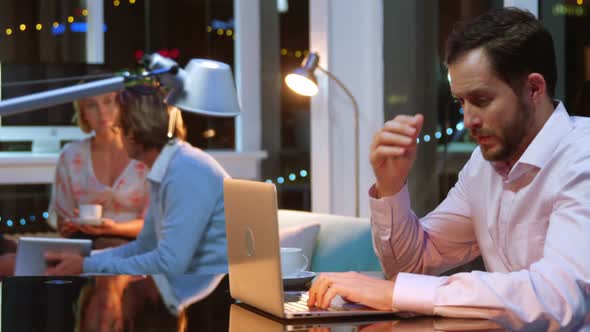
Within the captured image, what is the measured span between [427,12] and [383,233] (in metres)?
2.30

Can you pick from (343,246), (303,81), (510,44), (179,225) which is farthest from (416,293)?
(303,81)

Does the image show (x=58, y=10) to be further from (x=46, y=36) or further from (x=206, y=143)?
(x=206, y=143)

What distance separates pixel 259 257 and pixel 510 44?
1.96 feet

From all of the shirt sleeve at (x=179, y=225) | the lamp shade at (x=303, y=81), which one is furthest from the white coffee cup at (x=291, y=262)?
the lamp shade at (x=303, y=81)

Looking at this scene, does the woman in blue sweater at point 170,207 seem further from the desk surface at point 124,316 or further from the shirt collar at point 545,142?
the shirt collar at point 545,142

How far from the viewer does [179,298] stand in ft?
5.91

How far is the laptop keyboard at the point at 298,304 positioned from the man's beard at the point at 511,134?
0.42 m

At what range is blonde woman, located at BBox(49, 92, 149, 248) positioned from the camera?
449cm

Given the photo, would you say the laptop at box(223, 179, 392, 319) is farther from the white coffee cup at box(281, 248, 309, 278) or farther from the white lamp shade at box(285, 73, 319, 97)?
the white lamp shade at box(285, 73, 319, 97)

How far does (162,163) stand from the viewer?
295 cm

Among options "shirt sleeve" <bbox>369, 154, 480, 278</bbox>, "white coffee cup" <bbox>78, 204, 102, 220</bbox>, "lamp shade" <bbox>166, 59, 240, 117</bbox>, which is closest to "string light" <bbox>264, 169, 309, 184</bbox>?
"white coffee cup" <bbox>78, 204, 102, 220</bbox>

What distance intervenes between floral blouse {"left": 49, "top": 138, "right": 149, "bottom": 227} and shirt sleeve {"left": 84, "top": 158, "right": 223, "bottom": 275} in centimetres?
159

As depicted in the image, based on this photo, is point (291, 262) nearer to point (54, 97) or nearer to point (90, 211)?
point (54, 97)

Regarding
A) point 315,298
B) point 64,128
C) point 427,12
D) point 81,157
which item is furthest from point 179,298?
point 64,128
